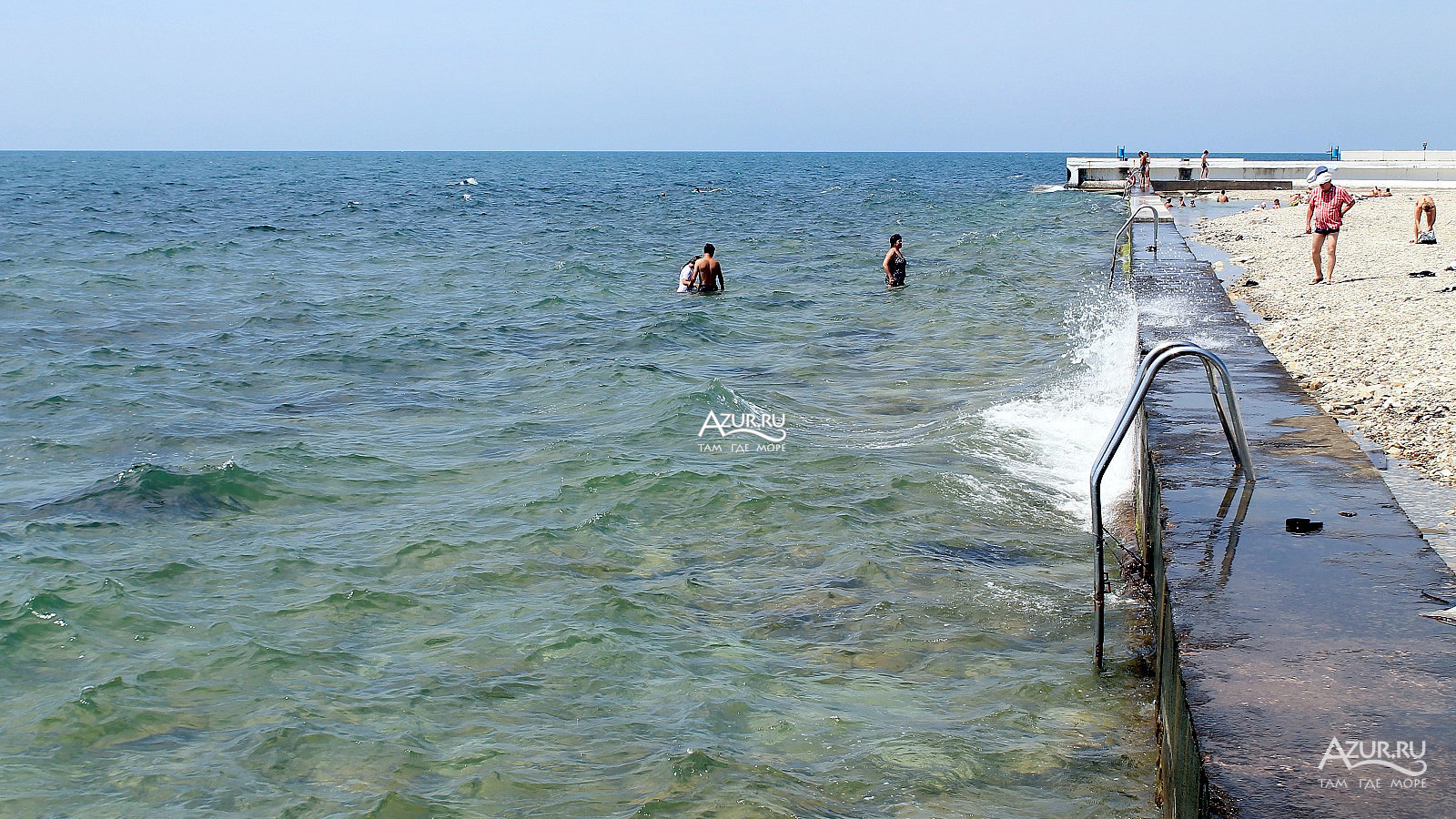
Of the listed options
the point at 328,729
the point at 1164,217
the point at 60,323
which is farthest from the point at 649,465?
the point at 1164,217

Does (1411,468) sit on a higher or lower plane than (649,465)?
higher

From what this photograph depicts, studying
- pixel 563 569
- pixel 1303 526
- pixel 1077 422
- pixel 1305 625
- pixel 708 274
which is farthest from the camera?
pixel 708 274

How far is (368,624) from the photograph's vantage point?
6.73 m

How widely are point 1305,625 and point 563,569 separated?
4.85 m

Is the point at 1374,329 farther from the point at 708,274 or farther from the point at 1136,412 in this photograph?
the point at 708,274

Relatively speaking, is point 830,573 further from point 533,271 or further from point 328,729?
point 533,271

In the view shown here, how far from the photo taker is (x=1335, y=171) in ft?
137

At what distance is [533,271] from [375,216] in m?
23.6

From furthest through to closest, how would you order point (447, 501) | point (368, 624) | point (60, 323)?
point (60, 323)
point (447, 501)
point (368, 624)

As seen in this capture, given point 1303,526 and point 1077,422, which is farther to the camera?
point 1077,422

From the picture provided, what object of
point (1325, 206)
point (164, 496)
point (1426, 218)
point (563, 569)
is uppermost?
point (1325, 206)

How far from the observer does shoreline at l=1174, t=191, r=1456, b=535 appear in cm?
768

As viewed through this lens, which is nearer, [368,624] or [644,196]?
[368,624]

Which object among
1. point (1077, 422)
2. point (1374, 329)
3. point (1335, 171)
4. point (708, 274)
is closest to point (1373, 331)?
point (1374, 329)
